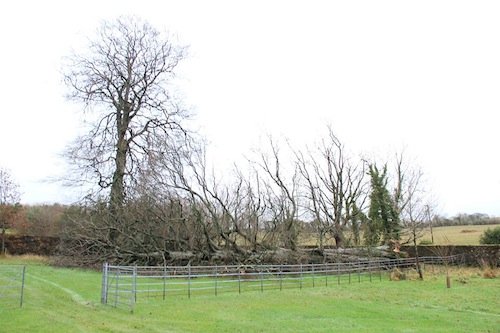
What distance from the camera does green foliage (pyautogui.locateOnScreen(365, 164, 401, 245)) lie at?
33.8 metres

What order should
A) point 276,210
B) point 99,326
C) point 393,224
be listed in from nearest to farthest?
1. point 99,326
2. point 276,210
3. point 393,224

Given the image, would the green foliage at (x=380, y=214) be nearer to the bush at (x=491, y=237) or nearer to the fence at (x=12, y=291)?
the bush at (x=491, y=237)

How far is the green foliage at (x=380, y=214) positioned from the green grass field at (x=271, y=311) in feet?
46.7

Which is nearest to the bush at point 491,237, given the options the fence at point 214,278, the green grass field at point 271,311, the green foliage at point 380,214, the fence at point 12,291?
the fence at point 214,278

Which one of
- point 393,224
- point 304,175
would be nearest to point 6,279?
point 304,175

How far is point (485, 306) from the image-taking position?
14516 mm

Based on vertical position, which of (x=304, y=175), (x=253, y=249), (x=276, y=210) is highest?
(x=304, y=175)

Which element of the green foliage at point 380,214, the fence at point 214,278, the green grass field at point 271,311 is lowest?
the green grass field at point 271,311

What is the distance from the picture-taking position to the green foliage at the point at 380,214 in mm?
33841

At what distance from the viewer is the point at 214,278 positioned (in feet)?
73.8

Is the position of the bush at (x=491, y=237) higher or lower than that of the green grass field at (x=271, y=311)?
higher

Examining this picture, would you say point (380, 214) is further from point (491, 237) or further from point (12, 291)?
point (12, 291)

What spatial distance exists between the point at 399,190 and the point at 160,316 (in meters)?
28.5

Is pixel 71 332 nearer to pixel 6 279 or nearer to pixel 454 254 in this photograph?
pixel 6 279
